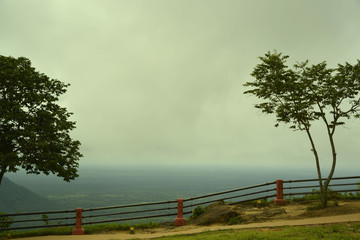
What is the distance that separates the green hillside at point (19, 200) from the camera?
158875 mm

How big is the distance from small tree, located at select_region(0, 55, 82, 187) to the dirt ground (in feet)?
17.2

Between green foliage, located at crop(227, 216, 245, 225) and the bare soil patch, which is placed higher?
the bare soil patch

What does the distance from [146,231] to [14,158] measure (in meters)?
9.53

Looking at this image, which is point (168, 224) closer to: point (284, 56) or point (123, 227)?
point (123, 227)

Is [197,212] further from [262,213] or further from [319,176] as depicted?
[319,176]

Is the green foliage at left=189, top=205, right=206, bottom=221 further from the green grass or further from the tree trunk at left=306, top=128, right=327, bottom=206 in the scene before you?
the tree trunk at left=306, top=128, right=327, bottom=206

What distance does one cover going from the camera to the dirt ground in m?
13.0

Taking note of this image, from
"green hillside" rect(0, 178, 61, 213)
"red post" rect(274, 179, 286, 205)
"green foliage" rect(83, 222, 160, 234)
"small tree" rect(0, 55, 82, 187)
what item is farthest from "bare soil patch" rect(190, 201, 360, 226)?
"green hillside" rect(0, 178, 61, 213)

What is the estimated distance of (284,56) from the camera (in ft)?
56.2

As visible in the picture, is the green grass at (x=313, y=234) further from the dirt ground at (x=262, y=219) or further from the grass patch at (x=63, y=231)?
the grass patch at (x=63, y=231)

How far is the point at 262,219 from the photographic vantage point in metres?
14.5

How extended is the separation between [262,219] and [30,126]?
15558 millimetres

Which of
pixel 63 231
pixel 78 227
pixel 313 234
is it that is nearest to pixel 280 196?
pixel 313 234

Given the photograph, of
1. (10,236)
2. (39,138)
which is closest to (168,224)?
(10,236)
